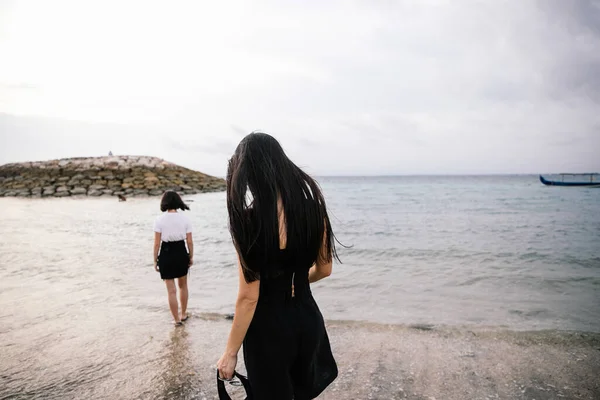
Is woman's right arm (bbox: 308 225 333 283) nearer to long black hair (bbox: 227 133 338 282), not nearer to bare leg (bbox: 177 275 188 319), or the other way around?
long black hair (bbox: 227 133 338 282)

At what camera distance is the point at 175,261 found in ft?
17.2

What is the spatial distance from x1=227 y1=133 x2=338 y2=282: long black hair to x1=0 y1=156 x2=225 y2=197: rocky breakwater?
115 feet

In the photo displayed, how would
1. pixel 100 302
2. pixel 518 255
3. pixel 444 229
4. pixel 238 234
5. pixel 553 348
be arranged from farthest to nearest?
pixel 444 229
pixel 518 255
pixel 100 302
pixel 553 348
pixel 238 234

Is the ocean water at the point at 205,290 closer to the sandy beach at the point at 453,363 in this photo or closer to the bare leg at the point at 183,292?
the bare leg at the point at 183,292

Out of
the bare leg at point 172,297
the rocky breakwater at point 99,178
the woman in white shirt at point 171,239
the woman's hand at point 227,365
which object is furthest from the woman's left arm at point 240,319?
the rocky breakwater at point 99,178

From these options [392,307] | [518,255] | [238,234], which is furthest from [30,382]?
[518,255]

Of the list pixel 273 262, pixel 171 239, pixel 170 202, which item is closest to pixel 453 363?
pixel 273 262

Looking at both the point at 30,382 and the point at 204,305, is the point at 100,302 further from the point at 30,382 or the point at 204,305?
the point at 30,382

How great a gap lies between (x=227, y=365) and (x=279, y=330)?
37 centimetres

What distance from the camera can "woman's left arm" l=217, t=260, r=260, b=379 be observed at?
1854mm

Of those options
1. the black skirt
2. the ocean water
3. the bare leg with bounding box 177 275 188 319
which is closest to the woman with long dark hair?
the ocean water

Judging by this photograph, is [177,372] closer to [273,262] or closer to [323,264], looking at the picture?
[323,264]

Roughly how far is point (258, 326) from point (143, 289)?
6518 millimetres

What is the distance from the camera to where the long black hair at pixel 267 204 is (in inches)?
70.7
